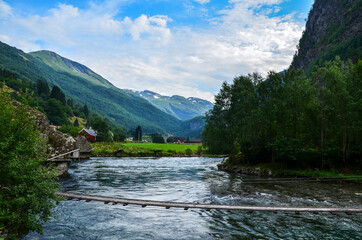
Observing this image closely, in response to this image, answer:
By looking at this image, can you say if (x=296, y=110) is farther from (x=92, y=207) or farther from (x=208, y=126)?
(x=92, y=207)

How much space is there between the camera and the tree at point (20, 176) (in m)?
9.94

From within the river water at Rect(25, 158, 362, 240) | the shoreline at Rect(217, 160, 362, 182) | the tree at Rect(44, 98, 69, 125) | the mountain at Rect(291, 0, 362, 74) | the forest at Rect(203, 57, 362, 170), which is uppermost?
the mountain at Rect(291, 0, 362, 74)

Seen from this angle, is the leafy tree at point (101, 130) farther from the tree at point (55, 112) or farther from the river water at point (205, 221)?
the river water at point (205, 221)

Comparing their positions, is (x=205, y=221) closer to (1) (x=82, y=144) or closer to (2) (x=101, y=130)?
(1) (x=82, y=144)

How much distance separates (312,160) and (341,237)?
24.7 metres

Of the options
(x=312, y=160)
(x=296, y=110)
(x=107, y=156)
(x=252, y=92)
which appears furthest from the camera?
(x=107, y=156)

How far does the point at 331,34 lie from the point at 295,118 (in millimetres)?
141701

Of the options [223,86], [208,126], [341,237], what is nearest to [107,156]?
[208,126]

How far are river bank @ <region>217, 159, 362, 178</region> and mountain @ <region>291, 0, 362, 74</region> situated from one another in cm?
9636

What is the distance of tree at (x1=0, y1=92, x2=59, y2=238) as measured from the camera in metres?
9.94

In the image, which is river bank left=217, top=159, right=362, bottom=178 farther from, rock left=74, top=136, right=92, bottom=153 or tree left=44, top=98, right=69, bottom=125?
tree left=44, top=98, right=69, bottom=125

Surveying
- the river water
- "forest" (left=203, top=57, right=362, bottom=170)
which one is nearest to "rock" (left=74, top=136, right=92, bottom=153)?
"forest" (left=203, top=57, right=362, bottom=170)

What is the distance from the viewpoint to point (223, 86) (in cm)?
5100

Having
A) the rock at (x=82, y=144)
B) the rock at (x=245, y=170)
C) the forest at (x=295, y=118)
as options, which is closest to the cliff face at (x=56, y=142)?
the rock at (x=245, y=170)
